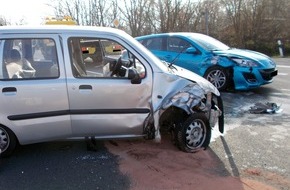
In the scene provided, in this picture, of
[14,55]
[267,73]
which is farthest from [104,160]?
[267,73]

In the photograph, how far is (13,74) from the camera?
12.9 feet

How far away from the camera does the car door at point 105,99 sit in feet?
13.1

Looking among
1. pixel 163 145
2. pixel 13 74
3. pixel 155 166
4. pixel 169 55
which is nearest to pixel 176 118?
pixel 163 145

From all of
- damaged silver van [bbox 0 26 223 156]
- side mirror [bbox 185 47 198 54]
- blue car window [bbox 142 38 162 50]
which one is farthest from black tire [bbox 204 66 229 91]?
damaged silver van [bbox 0 26 223 156]

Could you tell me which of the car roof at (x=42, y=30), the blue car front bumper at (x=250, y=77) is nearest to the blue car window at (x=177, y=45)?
the blue car front bumper at (x=250, y=77)

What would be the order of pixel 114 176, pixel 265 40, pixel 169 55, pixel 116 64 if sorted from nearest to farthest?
pixel 114 176 → pixel 116 64 → pixel 169 55 → pixel 265 40

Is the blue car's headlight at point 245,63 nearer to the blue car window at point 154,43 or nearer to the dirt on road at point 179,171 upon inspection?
the blue car window at point 154,43

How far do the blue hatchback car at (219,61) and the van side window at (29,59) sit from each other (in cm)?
367

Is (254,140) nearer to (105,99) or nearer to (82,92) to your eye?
(105,99)

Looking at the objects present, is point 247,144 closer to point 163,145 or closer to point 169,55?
point 163,145

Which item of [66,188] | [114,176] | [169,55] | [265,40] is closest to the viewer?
[66,188]

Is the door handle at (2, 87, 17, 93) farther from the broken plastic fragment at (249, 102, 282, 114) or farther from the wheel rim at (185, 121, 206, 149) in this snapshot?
the broken plastic fragment at (249, 102, 282, 114)

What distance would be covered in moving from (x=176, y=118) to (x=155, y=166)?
764 mm

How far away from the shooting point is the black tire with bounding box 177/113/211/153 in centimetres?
427
